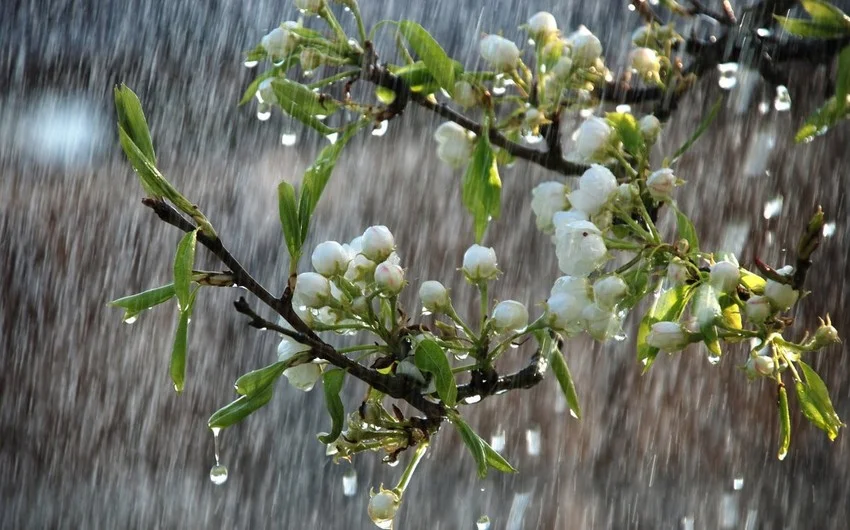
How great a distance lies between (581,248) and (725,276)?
0.18 ft

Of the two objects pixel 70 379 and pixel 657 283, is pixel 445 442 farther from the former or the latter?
pixel 657 283

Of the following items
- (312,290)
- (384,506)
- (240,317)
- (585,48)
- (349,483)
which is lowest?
(349,483)

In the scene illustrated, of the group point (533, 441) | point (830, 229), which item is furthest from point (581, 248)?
point (533, 441)

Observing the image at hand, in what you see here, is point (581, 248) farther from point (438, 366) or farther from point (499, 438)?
point (499, 438)

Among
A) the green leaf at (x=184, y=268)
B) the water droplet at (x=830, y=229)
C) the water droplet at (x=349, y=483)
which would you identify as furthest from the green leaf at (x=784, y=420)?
the water droplet at (x=349, y=483)

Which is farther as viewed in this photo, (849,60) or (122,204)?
(122,204)

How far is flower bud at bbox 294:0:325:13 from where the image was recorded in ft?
1.57

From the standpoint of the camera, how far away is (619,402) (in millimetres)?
1231

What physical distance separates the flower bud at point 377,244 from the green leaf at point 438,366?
5cm

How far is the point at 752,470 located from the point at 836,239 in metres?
0.28

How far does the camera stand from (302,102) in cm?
46

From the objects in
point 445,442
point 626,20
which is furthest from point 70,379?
point 626,20

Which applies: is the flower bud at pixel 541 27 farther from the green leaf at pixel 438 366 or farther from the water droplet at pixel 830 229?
the water droplet at pixel 830 229

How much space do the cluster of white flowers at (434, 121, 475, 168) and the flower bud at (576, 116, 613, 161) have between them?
0.28ft
